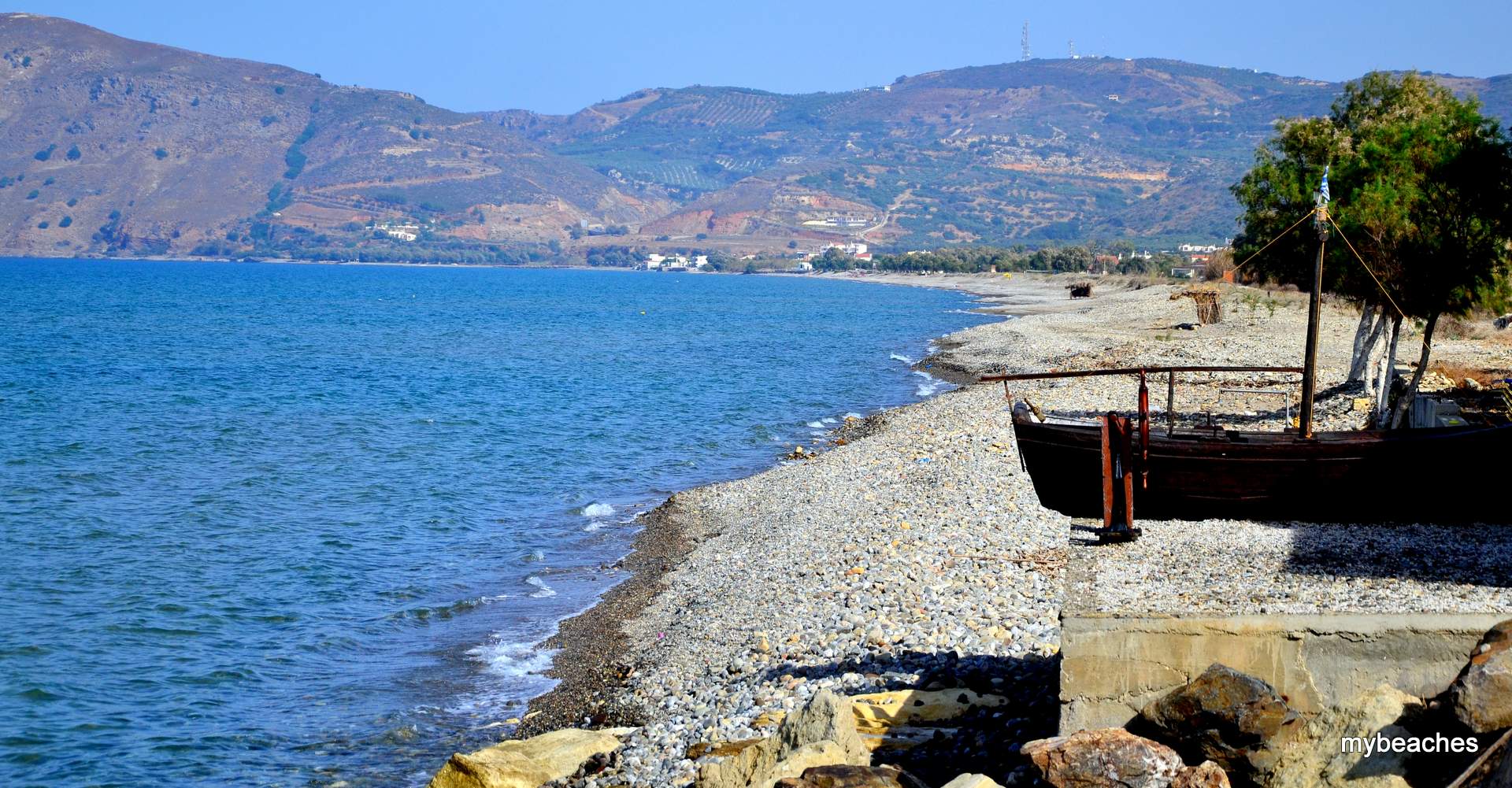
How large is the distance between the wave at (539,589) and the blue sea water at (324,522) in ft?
0.17

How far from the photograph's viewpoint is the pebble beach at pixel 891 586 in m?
10.3

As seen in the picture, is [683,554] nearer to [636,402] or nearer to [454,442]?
[454,442]

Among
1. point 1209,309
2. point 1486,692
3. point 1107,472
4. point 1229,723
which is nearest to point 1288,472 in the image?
point 1107,472

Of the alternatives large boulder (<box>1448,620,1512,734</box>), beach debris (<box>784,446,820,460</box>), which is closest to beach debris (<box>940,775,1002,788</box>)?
large boulder (<box>1448,620,1512,734</box>)

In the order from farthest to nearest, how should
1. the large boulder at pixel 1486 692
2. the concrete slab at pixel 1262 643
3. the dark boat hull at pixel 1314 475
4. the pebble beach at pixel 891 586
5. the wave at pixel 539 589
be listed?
the wave at pixel 539 589
the dark boat hull at pixel 1314 475
the pebble beach at pixel 891 586
the concrete slab at pixel 1262 643
the large boulder at pixel 1486 692

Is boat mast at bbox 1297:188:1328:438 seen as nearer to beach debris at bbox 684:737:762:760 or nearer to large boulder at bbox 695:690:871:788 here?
beach debris at bbox 684:737:762:760

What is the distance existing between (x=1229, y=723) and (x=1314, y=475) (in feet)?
32.8

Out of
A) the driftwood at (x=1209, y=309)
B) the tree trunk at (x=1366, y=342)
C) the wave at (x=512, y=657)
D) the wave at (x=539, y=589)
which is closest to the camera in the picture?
the wave at (x=512, y=657)

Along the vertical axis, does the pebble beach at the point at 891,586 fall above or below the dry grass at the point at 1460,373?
below

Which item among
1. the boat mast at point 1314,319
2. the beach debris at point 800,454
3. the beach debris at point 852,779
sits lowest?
the beach debris at point 800,454

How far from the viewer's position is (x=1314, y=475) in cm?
1641

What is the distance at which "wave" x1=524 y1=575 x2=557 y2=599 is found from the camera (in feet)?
60.3

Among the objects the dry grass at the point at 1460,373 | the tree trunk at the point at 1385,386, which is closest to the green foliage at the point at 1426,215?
the tree trunk at the point at 1385,386

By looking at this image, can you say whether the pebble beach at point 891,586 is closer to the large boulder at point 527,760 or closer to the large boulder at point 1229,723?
the large boulder at point 527,760
